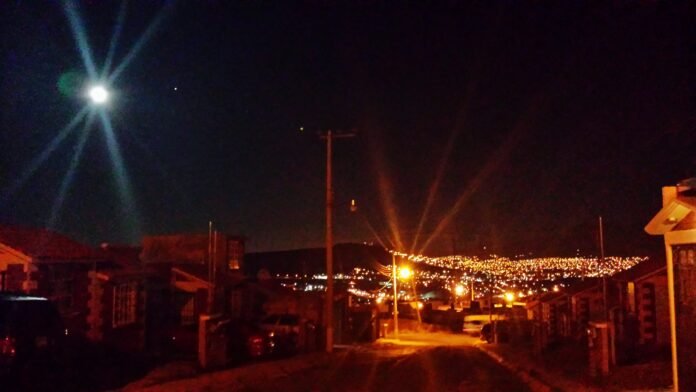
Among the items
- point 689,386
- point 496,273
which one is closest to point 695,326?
point 689,386

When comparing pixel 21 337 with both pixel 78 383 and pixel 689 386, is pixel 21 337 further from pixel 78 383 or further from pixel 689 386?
pixel 689 386

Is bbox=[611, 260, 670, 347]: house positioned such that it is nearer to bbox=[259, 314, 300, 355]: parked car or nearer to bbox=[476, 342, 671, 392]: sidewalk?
bbox=[476, 342, 671, 392]: sidewalk

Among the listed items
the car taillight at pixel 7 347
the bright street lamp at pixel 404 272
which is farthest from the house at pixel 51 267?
the bright street lamp at pixel 404 272

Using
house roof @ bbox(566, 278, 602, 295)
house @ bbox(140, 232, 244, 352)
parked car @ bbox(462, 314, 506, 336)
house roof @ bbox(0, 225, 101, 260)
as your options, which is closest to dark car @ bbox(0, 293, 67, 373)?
house roof @ bbox(0, 225, 101, 260)

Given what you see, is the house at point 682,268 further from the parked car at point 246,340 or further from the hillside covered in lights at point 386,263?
the hillside covered in lights at point 386,263

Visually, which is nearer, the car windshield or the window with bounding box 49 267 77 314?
the window with bounding box 49 267 77 314

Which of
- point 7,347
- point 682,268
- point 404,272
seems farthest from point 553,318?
point 404,272
